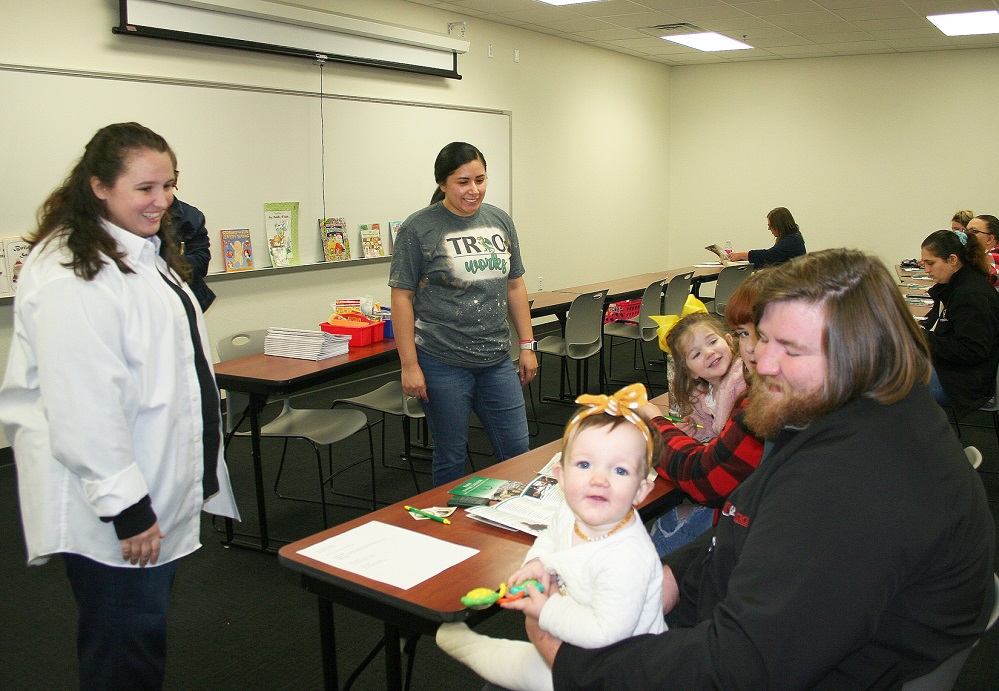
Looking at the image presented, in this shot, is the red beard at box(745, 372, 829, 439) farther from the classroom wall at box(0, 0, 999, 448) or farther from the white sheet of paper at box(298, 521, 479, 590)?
the classroom wall at box(0, 0, 999, 448)

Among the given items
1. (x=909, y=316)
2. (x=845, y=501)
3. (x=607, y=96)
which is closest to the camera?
(x=845, y=501)

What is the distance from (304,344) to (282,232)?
2.25 metres

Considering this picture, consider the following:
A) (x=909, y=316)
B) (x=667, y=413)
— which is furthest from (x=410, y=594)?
(x=667, y=413)

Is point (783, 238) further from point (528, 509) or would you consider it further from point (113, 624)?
point (113, 624)

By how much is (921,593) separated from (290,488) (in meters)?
3.35

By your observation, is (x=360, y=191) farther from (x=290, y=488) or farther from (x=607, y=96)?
(x=607, y=96)

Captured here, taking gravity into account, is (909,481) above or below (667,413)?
above

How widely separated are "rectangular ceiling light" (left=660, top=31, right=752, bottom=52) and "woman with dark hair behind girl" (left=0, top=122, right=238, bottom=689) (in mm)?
7403

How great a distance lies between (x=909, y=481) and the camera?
1093 millimetres

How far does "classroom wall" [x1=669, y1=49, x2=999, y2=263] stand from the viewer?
8.73 m

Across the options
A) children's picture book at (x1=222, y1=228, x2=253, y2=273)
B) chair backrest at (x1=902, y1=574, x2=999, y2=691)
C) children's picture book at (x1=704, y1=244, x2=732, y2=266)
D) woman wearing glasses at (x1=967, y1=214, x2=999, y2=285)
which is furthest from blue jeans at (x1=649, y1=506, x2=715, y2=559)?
children's picture book at (x1=704, y1=244, x2=732, y2=266)

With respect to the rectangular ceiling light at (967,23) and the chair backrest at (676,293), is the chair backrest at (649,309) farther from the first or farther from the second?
the rectangular ceiling light at (967,23)

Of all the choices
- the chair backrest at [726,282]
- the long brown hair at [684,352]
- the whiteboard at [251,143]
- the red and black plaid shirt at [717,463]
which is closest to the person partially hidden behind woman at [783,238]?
the chair backrest at [726,282]

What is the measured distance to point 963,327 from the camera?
12.4 ft
